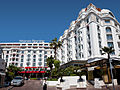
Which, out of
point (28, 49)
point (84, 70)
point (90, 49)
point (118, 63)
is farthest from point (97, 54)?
point (28, 49)

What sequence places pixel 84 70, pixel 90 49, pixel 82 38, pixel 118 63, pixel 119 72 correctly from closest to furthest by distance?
pixel 118 63 → pixel 119 72 → pixel 84 70 → pixel 90 49 → pixel 82 38

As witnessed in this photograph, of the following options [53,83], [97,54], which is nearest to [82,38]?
[97,54]

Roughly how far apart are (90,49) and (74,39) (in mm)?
13103

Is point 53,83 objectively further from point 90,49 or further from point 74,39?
point 74,39

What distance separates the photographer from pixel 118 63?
2798cm

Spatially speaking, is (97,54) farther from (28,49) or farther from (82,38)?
(28,49)

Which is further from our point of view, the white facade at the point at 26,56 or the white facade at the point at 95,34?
the white facade at the point at 26,56

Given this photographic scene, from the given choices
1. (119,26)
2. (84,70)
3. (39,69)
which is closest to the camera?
(84,70)

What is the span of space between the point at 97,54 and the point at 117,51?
27.6 ft

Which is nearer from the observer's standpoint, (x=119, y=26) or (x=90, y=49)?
(x=90, y=49)

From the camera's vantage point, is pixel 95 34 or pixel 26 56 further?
pixel 26 56

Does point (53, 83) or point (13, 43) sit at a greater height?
point (13, 43)

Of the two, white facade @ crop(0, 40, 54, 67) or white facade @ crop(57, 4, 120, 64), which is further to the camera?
white facade @ crop(0, 40, 54, 67)

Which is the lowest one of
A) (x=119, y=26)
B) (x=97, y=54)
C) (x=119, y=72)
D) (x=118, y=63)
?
(x=119, y=72)
